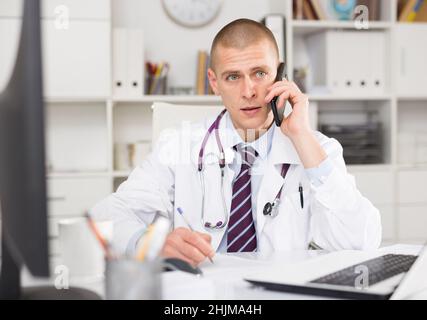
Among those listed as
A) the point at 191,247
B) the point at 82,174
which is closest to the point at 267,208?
the point at 191,247

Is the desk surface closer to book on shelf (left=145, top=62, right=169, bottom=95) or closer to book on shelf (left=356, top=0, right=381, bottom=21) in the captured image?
book on shelf (left=145, top=62, right=169, bottom=95)

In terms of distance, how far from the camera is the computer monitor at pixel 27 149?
0.38 metres

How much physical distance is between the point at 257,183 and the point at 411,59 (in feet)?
5.42

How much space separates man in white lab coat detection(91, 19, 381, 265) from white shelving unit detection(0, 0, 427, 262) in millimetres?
753

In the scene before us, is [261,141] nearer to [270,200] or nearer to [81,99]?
[270,200]

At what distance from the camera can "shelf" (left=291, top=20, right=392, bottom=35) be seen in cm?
210

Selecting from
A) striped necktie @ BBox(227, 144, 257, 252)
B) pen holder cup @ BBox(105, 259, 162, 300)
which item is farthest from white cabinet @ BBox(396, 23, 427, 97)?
pen holder cup @ BBox(105, 259, 162, 300)

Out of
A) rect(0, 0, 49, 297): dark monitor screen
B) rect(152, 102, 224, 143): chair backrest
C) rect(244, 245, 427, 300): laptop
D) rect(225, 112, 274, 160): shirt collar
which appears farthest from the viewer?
rect(152, 102, 224, 143): chair backrest

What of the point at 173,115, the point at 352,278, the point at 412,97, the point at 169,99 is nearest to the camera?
the point at 352,278

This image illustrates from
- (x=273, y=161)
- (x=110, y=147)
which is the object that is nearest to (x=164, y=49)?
(x=110, y=147)

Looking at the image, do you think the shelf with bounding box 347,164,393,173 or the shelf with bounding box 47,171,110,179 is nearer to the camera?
the shelf with bounding box 47,171,110,179

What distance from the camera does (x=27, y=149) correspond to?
0.39 metres

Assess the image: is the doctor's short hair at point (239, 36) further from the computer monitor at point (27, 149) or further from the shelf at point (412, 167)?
the shelf at point (412, 167)

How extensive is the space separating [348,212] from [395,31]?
1593mm
